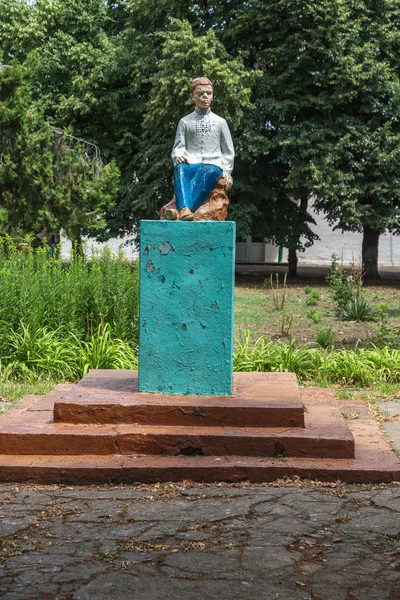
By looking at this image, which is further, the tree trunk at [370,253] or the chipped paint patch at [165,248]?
the tree trunk at [370,253]

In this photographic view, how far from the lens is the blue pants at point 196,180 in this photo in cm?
709

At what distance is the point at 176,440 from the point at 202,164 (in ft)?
7.50

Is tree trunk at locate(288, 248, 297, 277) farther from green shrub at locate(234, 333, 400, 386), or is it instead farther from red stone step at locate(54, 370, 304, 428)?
red stone step at locate(54, 370, 304, 428)

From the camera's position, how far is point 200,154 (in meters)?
7.22

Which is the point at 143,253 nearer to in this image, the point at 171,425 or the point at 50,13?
the point at 171,425

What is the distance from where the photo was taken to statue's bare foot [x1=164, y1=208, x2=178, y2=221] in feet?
22.8

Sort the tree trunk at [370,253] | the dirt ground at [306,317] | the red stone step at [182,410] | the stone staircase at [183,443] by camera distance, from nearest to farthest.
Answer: the stone staircase at [183,443] < the red stone step at [182,410] < the dirt ground at [306,317] < the tree trunk at [370,253]

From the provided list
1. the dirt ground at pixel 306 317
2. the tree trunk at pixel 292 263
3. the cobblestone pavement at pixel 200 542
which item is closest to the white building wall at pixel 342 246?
the tree trunk at pixel 292 263

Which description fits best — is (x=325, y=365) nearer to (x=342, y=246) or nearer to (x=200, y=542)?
(x=200, y=542)

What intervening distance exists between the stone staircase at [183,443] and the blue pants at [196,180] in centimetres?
157

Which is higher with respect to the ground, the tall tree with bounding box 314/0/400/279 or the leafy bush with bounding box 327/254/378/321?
the tall tree with bounding box 314/0/400/279

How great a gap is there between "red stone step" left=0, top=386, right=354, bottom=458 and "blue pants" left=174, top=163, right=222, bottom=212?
187 centimetres

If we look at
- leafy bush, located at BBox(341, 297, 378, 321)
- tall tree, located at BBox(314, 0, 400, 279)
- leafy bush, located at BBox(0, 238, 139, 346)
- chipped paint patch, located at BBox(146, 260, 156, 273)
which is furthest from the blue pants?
tall tree, located at BBox(314, 0, 400, 279)

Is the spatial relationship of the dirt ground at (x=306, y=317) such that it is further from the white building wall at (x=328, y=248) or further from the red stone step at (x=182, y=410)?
the white building wall at (x=328, y=248)
